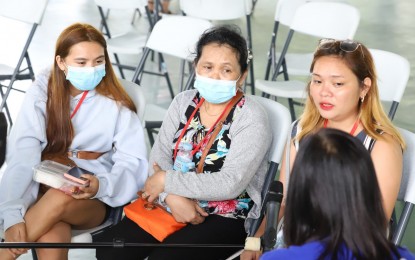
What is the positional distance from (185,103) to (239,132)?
308mm

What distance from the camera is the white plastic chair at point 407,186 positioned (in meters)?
2.49

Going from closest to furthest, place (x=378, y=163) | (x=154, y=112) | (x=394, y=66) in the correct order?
(x=378, y=163)
(x=394, y=66)
(x=154, y=112)

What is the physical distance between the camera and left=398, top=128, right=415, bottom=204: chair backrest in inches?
98.0

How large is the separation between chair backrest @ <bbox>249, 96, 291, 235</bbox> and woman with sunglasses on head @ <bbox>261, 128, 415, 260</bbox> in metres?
1.26

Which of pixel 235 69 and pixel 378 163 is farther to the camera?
pixel 235 69

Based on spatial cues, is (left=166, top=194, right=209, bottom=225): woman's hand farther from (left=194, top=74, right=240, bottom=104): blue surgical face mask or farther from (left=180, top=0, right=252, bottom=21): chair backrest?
(left=180, top=0, right=252, bottom=21): chair backrest

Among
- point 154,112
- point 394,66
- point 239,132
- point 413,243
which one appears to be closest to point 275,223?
point 239,132

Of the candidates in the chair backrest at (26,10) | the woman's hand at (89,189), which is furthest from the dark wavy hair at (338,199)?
the chair backrest at (26,10)

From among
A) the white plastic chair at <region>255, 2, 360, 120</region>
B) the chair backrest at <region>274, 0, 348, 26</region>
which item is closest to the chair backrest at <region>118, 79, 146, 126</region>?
the white plastic chair at <region>255, 2, 360, 120</region>

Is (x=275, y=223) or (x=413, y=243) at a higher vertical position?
(x=275, y=223)

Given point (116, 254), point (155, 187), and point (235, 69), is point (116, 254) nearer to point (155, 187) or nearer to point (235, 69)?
point (155, 187)

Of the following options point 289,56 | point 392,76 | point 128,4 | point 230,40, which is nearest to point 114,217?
point 230,40

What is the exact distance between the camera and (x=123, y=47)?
518 centimetres

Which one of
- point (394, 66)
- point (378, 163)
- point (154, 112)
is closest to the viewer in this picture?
point (378, 163)
